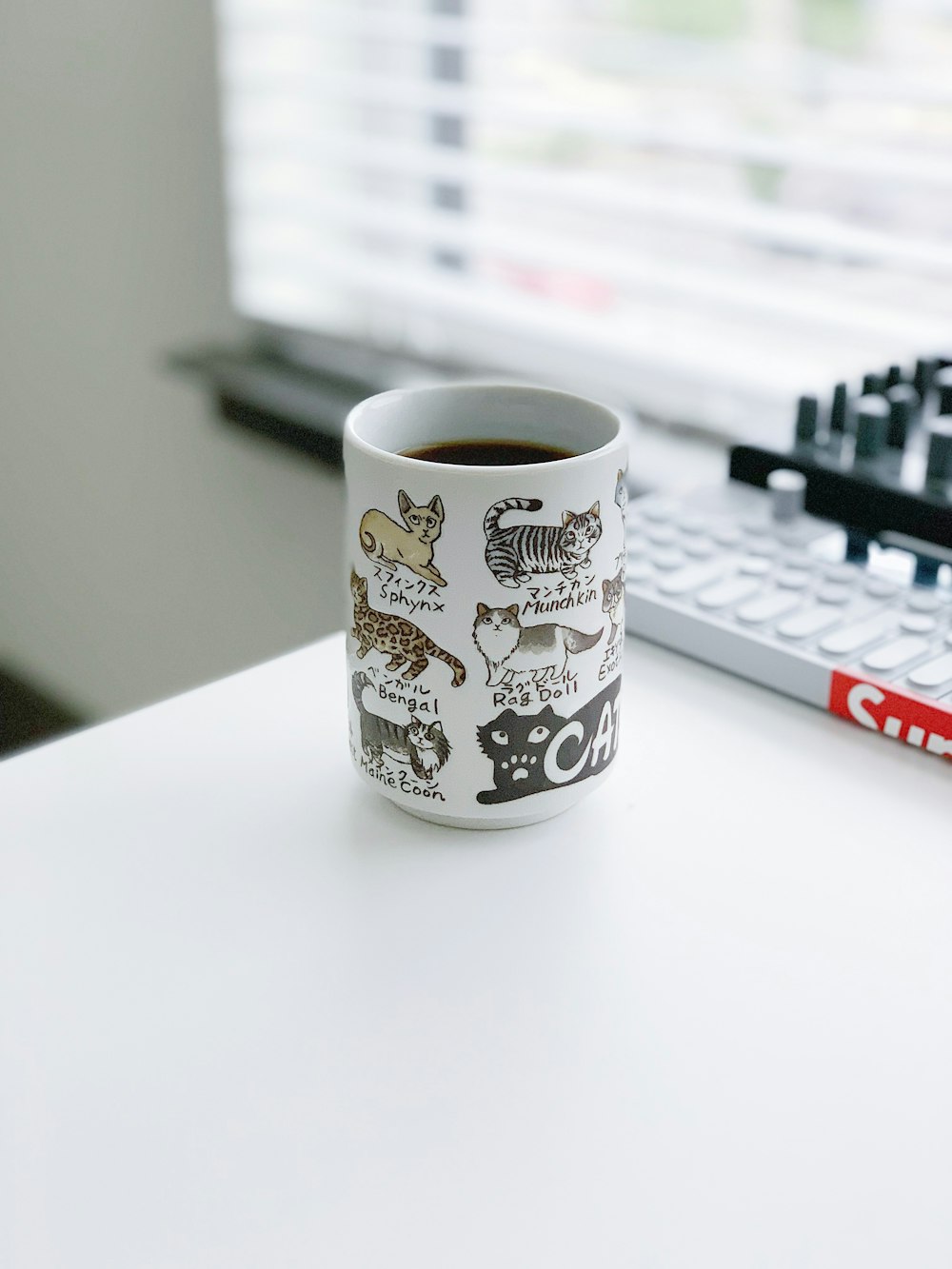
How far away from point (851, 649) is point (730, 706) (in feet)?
0.18

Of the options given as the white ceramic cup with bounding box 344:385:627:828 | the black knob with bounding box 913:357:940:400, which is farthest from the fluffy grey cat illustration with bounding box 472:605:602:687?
the black knob with bounding box 913:357:940:400

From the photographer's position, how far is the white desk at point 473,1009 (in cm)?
32

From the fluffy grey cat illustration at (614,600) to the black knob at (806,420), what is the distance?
0.86 feet

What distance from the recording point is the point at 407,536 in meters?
0.42

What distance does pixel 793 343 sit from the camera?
1.03m

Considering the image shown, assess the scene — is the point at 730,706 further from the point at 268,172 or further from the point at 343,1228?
the point at 268,172

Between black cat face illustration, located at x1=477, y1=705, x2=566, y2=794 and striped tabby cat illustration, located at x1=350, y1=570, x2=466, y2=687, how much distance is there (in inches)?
0.8

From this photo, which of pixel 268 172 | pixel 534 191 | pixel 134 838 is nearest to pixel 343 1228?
pixel 134 838

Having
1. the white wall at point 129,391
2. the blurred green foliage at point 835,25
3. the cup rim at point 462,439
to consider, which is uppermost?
the blurred green foliage at point 835,25

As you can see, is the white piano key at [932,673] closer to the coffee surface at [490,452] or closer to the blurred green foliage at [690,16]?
the coffee surface at [490,452]

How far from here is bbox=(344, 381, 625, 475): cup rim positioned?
41 cm

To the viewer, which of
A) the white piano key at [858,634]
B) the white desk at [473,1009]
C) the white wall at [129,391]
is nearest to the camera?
the white desk at [473,1009]

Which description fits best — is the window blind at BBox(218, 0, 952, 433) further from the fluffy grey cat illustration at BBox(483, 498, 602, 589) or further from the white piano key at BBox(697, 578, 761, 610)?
the fluffy grey cat illustration at BBox(483, 498, 602, 589)

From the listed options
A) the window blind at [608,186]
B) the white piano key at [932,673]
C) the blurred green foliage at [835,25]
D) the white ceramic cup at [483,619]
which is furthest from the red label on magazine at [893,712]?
the blurred green foliage at [835,25]
